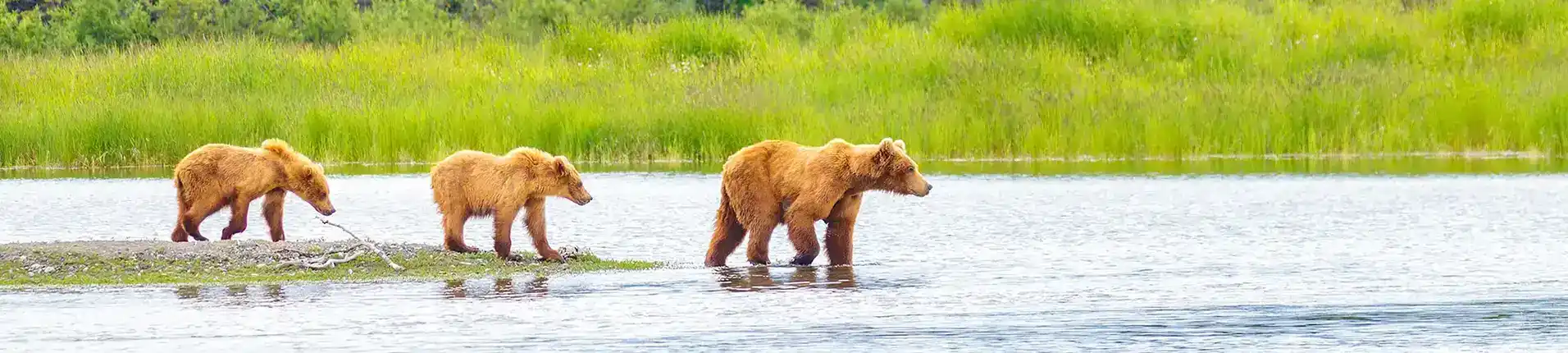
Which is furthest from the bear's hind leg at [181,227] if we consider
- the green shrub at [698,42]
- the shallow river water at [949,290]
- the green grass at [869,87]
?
the green shrub at [698,42]

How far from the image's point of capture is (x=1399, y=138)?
2588cm

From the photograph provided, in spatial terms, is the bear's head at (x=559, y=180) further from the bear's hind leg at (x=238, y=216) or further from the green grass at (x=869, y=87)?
the green grass at (x=869, y=87)

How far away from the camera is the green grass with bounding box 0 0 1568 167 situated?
2573 centimetres

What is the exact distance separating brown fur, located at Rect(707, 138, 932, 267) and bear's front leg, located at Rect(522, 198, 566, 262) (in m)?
0.93

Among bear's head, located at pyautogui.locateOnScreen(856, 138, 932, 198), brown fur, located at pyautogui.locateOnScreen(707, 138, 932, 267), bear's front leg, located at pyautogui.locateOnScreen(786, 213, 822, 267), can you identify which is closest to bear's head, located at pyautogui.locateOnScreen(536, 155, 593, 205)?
brown fur, located at pyautogui.locateOnScreen(707, 138, 932, 267)

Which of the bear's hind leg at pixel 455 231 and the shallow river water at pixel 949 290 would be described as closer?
the shallow river water at pixel 949 290

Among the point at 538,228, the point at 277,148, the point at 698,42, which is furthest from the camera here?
the point at 698,42

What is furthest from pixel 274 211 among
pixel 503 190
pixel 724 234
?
pixel 724 234

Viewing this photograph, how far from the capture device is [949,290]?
12078mm

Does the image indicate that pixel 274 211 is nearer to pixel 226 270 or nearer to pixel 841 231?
pixel 226 270

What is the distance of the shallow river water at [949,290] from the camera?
32.8ft

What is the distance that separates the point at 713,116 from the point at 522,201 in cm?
1292

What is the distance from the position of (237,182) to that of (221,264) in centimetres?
160

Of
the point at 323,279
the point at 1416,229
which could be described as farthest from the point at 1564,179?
the point at 323,279
